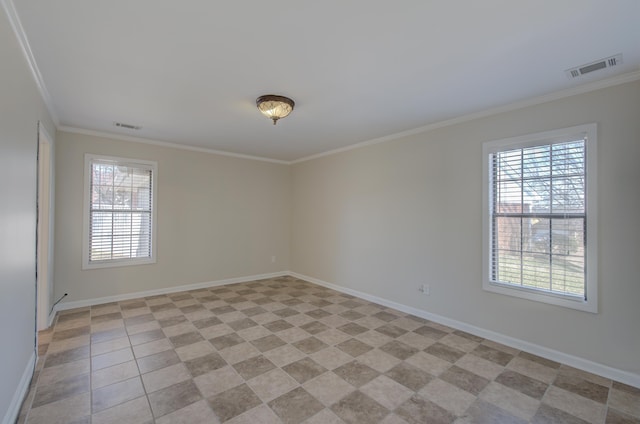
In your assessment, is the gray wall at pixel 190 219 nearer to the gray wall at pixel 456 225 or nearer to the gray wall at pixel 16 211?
the gray wall at pixel 456 225

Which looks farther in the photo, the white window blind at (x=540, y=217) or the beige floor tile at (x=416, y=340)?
the beige floor tile at (x=416, y=340)

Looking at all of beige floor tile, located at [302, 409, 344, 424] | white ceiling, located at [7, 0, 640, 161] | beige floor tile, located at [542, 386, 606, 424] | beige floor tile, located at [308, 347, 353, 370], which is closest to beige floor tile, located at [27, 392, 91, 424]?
beige floor tile, located at [302, 409, 344, 424]

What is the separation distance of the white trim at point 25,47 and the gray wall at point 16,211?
0.05 metres

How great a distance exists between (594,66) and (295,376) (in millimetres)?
3529

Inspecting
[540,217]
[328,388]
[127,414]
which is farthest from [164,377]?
[540,217]

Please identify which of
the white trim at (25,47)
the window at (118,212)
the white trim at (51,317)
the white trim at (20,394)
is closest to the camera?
the white trim at (25,47)

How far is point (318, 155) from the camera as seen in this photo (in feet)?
18.8

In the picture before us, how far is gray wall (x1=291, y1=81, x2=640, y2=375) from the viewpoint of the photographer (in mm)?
2504

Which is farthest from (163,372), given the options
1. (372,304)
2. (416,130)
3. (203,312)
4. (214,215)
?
(416,130)

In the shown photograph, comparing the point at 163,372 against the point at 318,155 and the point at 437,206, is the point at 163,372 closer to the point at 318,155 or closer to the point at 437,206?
the point at 437,206

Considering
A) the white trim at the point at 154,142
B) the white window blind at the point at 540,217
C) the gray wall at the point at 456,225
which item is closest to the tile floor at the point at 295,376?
the gray wall at the point at 456,225

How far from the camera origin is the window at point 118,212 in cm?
433

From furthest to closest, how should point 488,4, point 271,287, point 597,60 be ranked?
point 271,287 < point 597,60 < point 488,4

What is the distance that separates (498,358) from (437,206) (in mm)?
1788
